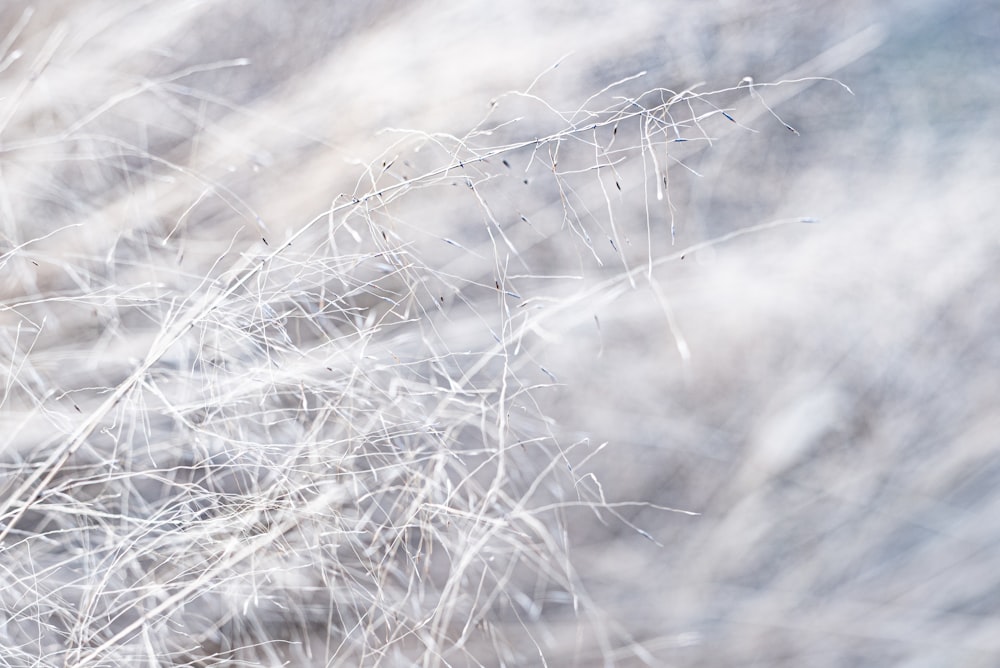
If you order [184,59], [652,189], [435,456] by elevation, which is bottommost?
[435,456]

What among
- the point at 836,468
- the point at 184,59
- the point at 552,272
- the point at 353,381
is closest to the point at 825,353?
the point at 836,468

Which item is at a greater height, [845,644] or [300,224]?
[300,224]

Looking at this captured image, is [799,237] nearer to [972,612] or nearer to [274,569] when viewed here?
[972,612]

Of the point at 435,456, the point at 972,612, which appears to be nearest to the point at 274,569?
the point at 435,456

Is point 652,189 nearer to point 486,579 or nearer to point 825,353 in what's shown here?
point 825,353

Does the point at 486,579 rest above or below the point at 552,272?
below

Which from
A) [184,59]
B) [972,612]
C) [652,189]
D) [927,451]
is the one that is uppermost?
[184,59]
